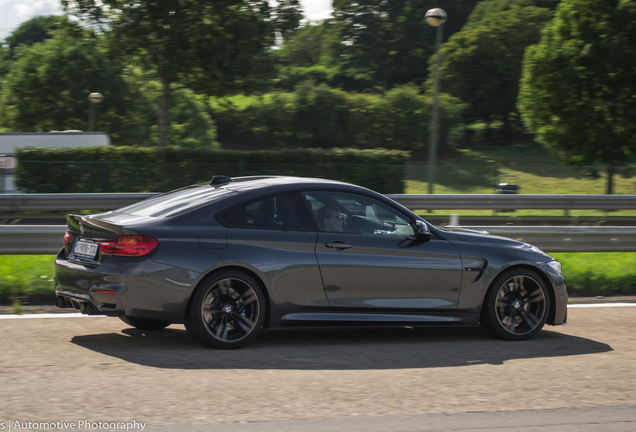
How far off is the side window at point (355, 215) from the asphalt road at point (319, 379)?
96cm

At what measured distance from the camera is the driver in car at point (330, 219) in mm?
6328

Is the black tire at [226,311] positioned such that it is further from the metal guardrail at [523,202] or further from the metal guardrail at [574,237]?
the metal guardrail at [523,202]

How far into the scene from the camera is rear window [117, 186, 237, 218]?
6062 millimetres

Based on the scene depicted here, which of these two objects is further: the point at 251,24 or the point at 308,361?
the point at 251,24

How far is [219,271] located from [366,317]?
1289 mm

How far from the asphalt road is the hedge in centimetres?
1370

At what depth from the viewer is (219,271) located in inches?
232

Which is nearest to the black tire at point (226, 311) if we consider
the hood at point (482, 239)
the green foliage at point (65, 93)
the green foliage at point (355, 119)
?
the hood at point (482, 239)

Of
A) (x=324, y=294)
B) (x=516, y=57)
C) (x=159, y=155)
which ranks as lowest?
(x=324, y=294)

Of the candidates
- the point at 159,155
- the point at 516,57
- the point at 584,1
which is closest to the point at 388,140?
the point at 516,57

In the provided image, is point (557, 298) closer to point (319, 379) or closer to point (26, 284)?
point (319, 379)

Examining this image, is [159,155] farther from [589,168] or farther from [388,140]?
[388,140]

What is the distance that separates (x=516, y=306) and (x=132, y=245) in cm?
337

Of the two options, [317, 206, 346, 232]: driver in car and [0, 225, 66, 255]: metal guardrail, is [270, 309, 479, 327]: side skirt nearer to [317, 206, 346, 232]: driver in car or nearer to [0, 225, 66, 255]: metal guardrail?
[317, 206, 346, 232]: driver in car
